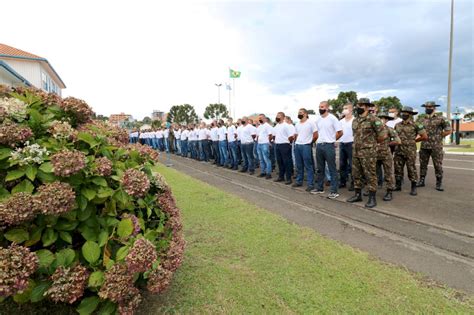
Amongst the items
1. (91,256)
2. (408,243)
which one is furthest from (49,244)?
(408,243)

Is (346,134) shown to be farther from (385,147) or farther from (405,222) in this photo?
(405,222)

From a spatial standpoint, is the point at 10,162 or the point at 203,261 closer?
the point at 10,162

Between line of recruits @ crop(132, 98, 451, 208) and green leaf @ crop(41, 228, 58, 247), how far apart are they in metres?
5.57

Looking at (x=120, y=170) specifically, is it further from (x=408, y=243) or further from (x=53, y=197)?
(x=408, y=243)

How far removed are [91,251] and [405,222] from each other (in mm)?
4918

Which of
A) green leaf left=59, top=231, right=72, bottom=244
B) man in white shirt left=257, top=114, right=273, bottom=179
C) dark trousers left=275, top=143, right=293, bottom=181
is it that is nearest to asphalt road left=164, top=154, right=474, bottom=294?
dark trousers left=275, top=143, right=293, bottom=181

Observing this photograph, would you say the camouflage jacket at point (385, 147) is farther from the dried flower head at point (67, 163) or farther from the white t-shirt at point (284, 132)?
the dried flower head at point (67, 163)

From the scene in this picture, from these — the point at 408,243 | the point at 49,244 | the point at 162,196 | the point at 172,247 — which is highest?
the point at 162,196

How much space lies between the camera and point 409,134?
7152 mm

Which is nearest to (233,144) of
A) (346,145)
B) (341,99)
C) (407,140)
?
(346,145)

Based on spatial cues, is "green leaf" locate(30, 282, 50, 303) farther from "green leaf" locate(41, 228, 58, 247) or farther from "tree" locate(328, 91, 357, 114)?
"tree" locate(328, 91, 357, 114)

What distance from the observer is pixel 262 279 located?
9.95 feet

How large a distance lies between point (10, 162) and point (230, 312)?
2.06 meters

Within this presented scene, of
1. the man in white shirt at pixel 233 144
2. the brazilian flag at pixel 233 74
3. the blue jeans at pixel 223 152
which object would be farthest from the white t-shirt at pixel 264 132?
the brazilian flag at pixel 233 74
